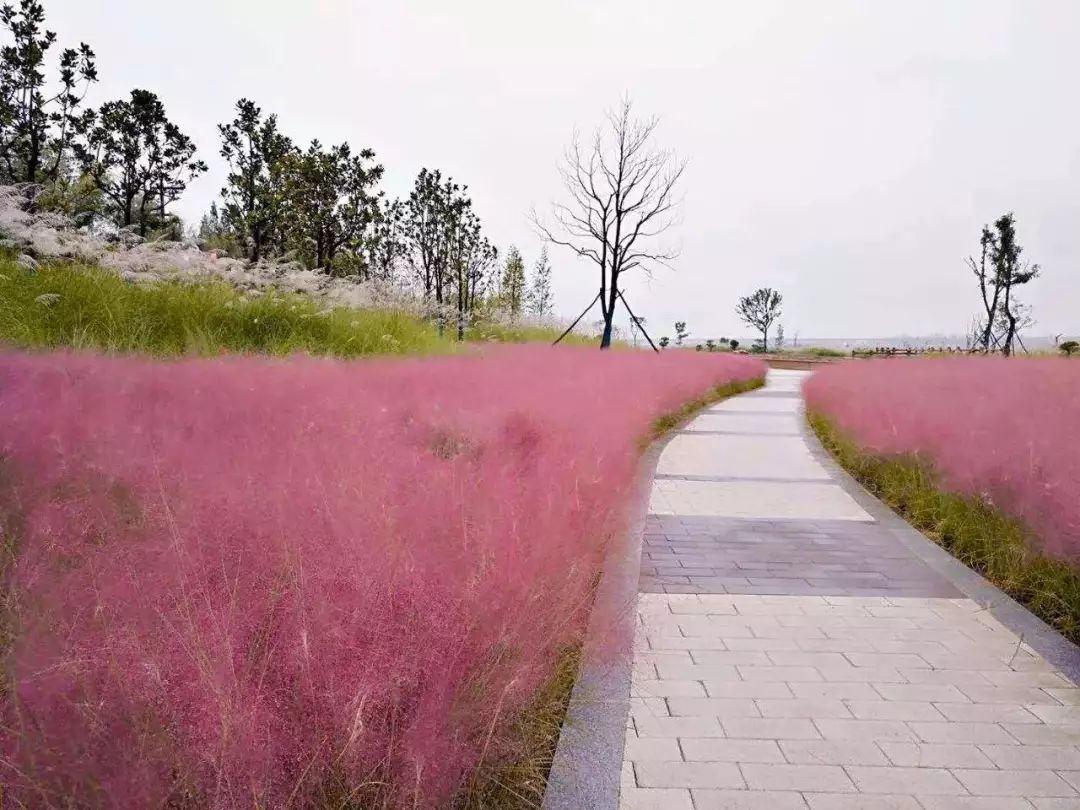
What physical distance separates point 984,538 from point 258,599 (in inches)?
177

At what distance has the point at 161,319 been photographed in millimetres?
7035

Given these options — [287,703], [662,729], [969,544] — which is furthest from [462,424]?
[969,544]

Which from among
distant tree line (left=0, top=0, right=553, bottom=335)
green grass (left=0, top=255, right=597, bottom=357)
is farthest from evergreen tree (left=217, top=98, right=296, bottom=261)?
green grass (left=0, top=255, right=597, bottom=357)

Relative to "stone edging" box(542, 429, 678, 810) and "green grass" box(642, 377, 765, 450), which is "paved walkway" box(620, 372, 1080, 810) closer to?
"stone edging" box(542, 429, 678, 810)

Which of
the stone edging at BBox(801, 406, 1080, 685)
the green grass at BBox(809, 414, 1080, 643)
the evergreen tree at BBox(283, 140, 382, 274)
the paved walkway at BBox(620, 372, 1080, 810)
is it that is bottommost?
the paved walkway at BBox(620, 372, 1080, 810)

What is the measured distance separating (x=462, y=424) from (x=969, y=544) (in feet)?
12.0

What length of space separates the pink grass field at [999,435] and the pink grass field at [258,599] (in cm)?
271

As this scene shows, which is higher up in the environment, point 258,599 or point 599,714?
point 258,599

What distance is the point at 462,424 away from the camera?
13.9 feet

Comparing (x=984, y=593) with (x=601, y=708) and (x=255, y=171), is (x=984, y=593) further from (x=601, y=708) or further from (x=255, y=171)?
(x=255, y=171)

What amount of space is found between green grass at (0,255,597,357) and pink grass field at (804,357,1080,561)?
258 inches

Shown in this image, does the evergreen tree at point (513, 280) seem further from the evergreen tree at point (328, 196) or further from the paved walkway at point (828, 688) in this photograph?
the paved walkway at point (828, 688)

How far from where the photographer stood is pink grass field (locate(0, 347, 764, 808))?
1.49 metres

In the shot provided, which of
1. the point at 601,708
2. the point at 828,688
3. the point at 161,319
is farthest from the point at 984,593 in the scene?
the point at 161,319
